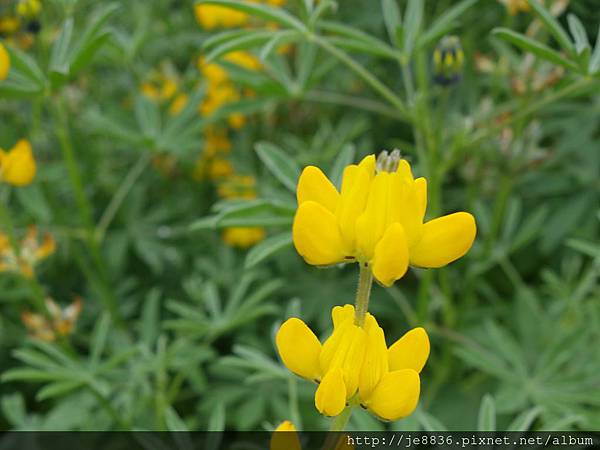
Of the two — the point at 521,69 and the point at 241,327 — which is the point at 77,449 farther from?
the point at 521,69

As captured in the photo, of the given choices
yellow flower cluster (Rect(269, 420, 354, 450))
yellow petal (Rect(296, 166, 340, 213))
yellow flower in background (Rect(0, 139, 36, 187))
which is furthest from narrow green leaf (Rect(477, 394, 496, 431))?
yellow flower in background (Rect(0, 139, 36, 187))

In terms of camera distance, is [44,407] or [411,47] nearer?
[411,47]

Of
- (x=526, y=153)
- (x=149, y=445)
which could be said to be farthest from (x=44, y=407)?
(x=526, y=153)

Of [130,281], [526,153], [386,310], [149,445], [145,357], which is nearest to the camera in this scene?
[149,445]

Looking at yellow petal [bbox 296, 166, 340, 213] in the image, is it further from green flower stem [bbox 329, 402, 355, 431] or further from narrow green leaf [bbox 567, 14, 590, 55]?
narrow green leaf [bbox 567, 14, 590, 55]

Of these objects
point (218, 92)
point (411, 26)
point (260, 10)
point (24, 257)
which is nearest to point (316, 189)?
point (260, 10)

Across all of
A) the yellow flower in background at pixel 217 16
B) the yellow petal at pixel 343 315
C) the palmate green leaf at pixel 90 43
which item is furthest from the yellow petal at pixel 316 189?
the yellow flower in background at pixel 217 16

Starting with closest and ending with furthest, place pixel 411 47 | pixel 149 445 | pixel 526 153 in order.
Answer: pixel 149 445, pixel 411 47, pixel 526 153
